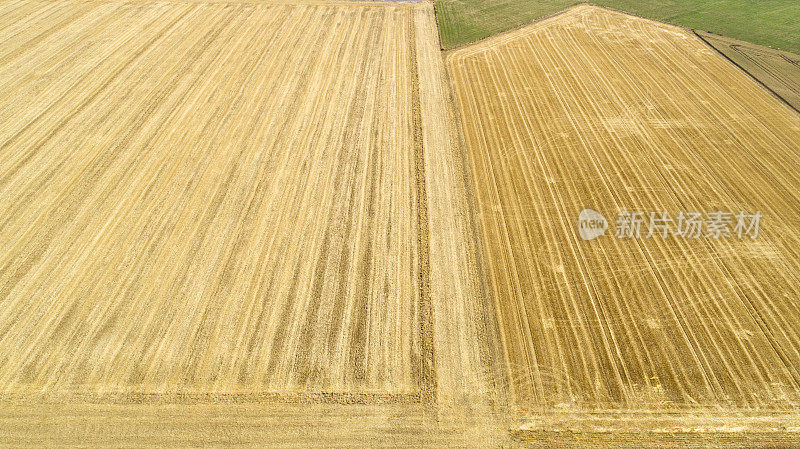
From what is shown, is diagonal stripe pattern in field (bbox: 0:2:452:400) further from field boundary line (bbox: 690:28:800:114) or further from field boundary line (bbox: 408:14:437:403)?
field boundary line (bbox: 690:28:800:114)

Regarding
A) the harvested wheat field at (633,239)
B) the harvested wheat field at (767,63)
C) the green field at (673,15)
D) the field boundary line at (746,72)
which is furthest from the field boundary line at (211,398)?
the harvested wheat field at (767,63)

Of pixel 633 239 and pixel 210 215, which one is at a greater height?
pixel 210 215

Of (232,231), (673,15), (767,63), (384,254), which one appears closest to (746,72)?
(767,63)

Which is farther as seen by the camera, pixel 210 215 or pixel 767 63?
pixel 767 63

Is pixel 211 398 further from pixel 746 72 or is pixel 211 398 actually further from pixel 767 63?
pixel 767 63

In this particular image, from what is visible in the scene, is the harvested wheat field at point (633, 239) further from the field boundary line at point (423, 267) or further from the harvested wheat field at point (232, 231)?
the field boundary line at point (423, 267)
